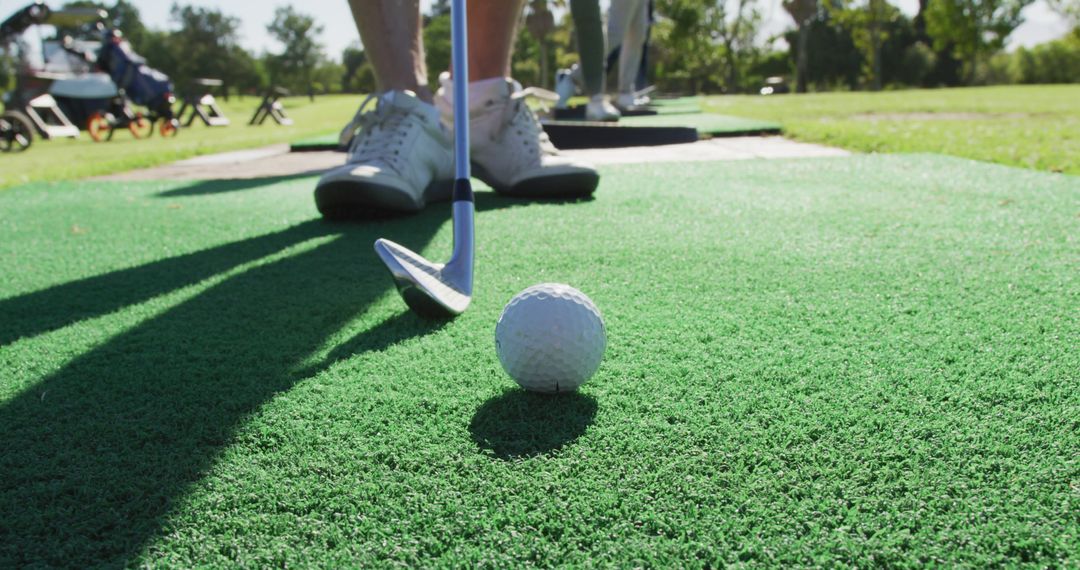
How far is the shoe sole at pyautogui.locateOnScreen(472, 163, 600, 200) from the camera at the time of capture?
3053 millimetres

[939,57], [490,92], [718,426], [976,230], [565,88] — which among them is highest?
[939,57]

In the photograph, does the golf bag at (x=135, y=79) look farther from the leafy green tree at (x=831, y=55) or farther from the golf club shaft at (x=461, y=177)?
the leafy green tree at (x=831, y=55)

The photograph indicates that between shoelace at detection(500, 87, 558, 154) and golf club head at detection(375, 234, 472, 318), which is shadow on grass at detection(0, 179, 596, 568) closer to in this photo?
golf club head at detection(375, 234, 472, 318)

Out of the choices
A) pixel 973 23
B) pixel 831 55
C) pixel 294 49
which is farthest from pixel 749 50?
pixel 294 49

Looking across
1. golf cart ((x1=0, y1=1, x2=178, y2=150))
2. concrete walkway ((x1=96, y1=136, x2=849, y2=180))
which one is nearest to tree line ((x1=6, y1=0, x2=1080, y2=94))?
golf cart ((x1=0, y1=1, x2=178, y2=150))

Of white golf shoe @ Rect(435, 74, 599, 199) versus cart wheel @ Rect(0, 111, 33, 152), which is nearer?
white golf shoe @ Rect(435, 74, 599, 199)

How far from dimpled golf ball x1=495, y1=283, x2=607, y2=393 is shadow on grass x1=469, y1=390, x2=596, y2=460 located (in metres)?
0.03

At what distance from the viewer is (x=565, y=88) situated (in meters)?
14.6

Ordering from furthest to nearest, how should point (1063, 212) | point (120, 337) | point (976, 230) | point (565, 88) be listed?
point (565, 88), point (1063, 212), point (976, 230), point (120, 337)

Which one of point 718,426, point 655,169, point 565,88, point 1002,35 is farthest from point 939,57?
point 718,426

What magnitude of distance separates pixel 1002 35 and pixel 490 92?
44.3 m

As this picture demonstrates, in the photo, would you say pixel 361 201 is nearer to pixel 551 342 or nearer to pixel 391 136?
pixel 391 136

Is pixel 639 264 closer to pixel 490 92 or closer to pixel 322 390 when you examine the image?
pixel 322 390

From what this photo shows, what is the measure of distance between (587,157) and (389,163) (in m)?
2.45
